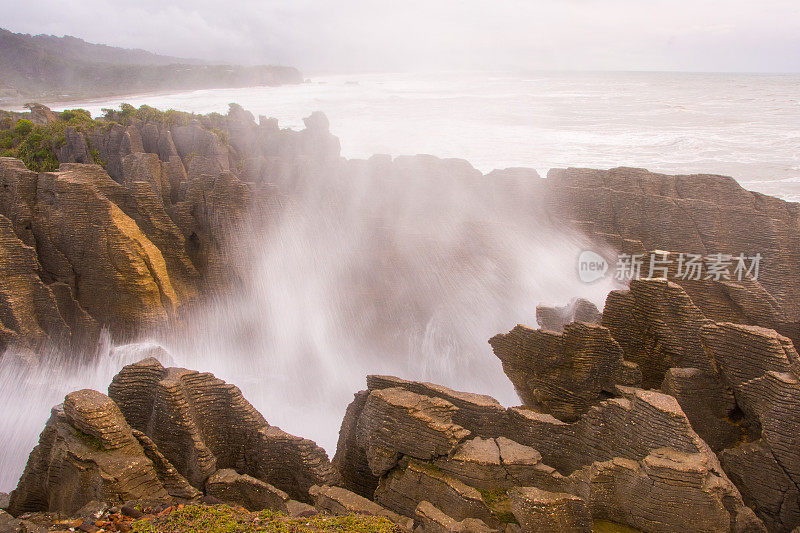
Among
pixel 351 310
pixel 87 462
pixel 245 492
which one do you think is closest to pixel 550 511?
pixel 245 492

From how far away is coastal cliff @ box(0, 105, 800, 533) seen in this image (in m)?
6.00

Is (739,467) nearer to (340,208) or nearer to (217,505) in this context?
(217,505)

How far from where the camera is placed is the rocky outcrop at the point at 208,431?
6.97 m

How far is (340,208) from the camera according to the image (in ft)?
43.5

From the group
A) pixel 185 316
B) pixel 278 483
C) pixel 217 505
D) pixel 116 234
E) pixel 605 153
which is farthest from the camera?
pixel 605 153

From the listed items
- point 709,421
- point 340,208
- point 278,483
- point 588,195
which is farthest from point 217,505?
point 588,195

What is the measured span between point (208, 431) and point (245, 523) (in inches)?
87.4

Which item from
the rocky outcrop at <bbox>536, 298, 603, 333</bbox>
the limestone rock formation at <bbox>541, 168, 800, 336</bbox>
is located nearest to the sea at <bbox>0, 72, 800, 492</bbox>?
the limestone rock formation at <bbox>541, 168, 800, 336</bbox>

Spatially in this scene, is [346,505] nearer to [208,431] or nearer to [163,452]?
[208,431]

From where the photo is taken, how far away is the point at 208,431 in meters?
7.39

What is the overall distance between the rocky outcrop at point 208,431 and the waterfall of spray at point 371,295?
307cm

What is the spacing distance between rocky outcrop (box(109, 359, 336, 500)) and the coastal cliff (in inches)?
1.0

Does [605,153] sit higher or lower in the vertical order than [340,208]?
higher

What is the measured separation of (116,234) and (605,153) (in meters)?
35.5
